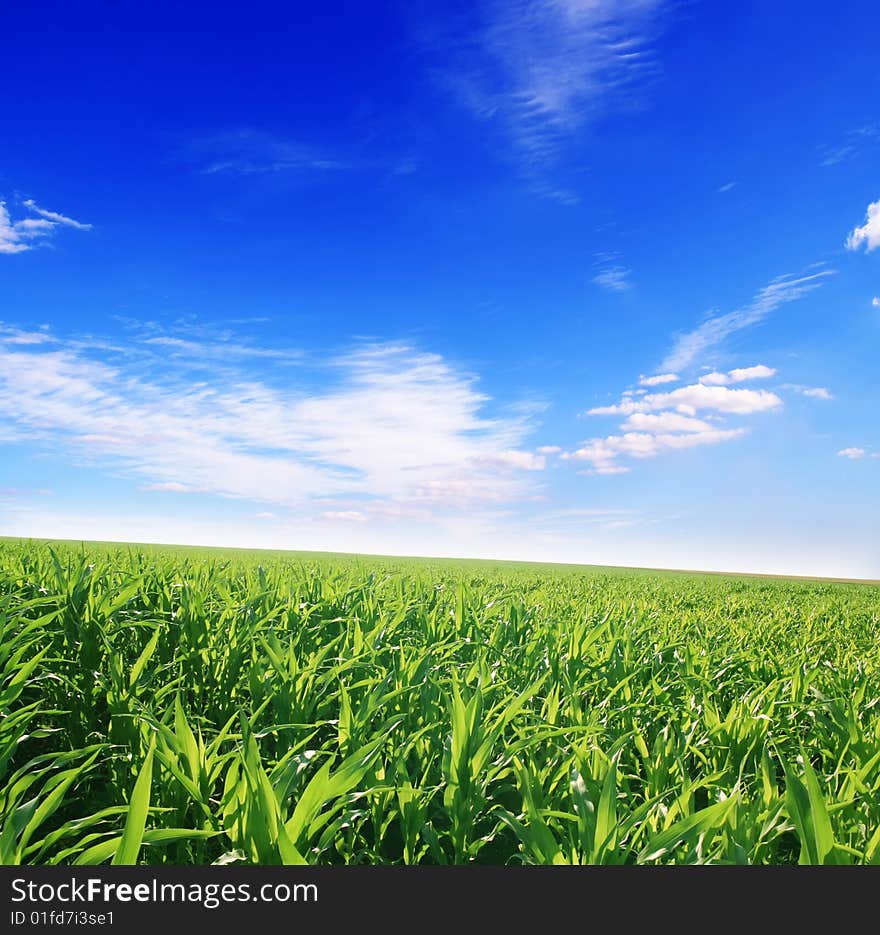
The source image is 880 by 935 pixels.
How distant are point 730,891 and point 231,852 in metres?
1.60

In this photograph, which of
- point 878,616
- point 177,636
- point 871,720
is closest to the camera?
point 871,720

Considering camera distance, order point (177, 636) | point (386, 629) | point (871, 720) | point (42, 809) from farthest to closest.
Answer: point (386, 629), point (177, 636), point (871, 720), point (42, 809)

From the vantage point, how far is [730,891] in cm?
178

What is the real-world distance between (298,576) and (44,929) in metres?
5.96

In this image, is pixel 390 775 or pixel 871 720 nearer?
pixel 390 775

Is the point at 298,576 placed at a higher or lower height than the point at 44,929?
higher

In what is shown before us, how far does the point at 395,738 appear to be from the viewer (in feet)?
9.89

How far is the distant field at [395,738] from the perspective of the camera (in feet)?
7.10

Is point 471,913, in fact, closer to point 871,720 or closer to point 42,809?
point 42,809

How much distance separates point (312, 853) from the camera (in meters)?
2.11

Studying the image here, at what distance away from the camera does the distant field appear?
2164mm

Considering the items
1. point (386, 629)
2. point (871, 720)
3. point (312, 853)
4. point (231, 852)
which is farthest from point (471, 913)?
point (871, 720)

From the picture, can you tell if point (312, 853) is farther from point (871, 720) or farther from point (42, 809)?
point (871, 720)

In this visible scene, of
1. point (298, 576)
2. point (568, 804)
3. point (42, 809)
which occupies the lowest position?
point (568, 804)
